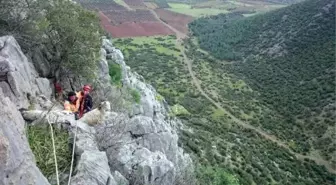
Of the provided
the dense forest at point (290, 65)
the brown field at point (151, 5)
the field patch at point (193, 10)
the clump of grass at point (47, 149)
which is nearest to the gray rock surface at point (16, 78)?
the clump of grass at point (47, 149)

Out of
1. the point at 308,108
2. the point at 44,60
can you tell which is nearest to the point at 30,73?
the point at 44,60

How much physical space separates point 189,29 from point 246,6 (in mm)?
42087

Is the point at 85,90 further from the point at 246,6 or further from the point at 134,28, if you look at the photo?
the point at 246,6

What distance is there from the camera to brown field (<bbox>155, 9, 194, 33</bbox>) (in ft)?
358

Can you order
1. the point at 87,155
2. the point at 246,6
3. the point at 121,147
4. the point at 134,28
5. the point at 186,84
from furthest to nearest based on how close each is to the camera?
the point at 246,6
the point at 134,28
the point at 186,84
the point at 121,147
the point at 87,155

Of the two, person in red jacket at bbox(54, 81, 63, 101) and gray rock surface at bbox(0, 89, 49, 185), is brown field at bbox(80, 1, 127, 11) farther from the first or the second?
gray rock surface at bbox(0, 89, 49, 185)

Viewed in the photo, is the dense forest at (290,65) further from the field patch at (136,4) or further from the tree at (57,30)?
the tree at (57,30)

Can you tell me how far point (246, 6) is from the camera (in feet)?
458

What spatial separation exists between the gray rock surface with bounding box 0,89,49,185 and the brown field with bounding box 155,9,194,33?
9793cm

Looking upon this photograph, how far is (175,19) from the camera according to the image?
117188mm

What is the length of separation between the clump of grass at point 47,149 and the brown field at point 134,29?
82.5 meters

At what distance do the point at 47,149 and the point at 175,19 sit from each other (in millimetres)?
109492

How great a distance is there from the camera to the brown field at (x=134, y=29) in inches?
3742

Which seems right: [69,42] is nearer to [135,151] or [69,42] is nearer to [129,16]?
[135,151]
